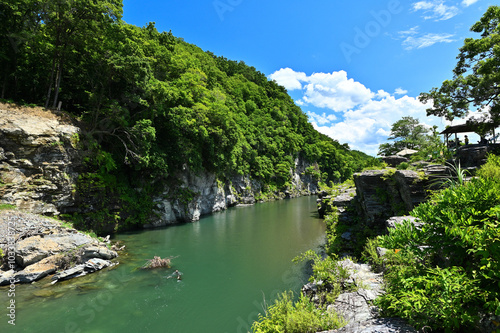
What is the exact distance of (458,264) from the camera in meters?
3.50

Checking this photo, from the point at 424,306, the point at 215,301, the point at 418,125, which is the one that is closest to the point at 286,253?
the point at 215,301

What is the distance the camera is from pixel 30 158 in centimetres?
1400

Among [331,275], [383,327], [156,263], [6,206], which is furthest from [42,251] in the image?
[383,327]

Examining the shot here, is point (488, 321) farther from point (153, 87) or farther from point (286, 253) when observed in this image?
point (153, 87)

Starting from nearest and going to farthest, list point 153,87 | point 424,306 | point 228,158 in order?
point 424,306 → point 153,87 → point 228,158

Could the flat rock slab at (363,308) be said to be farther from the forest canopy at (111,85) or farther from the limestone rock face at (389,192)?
the forest canopy at (111,85)

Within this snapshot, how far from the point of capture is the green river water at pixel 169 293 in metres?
7.28

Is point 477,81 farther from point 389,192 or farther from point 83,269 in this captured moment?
point 83,269

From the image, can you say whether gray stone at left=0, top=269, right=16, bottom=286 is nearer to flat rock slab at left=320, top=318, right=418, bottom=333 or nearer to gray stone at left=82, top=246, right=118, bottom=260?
gray stone at left=82, top=246, right=118, bottom=260

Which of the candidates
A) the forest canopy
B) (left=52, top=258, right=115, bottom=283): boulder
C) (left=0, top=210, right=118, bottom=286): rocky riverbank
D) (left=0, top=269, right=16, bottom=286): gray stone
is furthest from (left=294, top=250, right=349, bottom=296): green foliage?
the forest canopy

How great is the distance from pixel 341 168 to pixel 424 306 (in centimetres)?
9355

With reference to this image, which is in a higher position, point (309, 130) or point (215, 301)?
point (309, 130)

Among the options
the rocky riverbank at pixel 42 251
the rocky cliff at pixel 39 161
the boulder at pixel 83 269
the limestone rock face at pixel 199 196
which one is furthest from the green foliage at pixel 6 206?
the limestone rock face at pixel 199 196

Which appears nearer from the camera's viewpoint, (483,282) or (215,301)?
(483,282)
